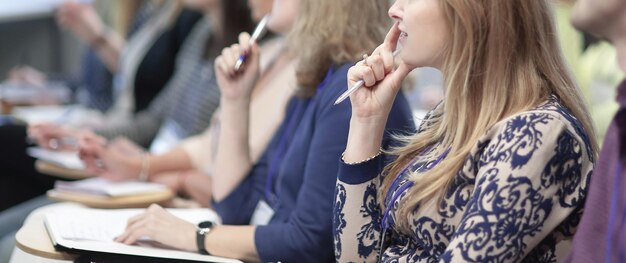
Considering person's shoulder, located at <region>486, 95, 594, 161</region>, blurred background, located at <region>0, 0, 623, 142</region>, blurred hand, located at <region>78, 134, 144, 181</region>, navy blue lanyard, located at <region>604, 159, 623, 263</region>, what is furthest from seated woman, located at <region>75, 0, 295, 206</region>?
blurred background, located at <region>0, 0, 623, 142</region>

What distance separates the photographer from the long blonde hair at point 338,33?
1677mm

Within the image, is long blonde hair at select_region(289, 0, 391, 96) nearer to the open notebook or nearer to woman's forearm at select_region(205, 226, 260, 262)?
woman's forearm at select_region(205, 226, 260, 262)

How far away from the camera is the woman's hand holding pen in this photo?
1344 mm

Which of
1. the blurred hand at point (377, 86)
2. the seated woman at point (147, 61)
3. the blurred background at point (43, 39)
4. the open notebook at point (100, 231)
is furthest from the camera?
the blurred background at point (43, 39)

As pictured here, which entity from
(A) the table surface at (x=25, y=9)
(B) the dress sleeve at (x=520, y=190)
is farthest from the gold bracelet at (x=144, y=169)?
(A) the table surface at (x=25, y=9)

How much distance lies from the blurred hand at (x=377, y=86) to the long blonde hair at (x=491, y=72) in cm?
11

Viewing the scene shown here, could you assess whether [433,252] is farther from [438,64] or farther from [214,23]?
[214,23]

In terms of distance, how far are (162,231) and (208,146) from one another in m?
0.91

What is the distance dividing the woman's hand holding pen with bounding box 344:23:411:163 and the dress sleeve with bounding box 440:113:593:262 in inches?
9.2

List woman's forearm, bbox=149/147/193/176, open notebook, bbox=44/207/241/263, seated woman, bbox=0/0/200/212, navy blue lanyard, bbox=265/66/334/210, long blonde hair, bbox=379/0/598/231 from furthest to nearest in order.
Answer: seated woman, bbox=0/0/200/212 < woman's forearm, bbox=149/147/193/176 < navy blue lanyard, bbox=265/66/334/210 < open notebook, bbox=44/207/241/263 < long blonde hair, bbox=379/0/598/231

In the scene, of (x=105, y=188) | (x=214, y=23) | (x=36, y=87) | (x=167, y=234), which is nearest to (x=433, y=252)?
(x=167, y=234)

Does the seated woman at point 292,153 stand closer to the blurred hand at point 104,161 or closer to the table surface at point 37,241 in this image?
the table surface at point 37,241

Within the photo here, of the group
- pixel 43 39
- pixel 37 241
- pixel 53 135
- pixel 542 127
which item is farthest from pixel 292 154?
pixel 43 39

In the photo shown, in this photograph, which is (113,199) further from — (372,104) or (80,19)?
(80,19)
